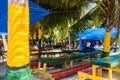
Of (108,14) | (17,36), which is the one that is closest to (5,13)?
(17,36)

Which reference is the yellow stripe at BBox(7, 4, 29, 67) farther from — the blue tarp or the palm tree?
the palm tree

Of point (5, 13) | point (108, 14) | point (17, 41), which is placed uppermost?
point (108, 14)

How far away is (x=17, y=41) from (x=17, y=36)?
0.06 meters

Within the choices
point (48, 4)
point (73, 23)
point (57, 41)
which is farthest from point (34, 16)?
point (57, 41)

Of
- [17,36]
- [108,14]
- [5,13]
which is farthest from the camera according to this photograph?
[108,14]

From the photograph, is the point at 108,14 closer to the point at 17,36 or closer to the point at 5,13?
the point at 5,13

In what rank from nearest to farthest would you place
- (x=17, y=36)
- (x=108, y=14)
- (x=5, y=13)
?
(x=17, y=36) → (x=5, y=13) → (x=108, y=14)

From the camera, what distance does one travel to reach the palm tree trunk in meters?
2.82

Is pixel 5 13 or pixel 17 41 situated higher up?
pixel 5 13

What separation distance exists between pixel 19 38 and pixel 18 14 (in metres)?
0.31

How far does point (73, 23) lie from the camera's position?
41.4 feet

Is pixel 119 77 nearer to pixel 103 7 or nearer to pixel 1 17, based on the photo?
pixel 103 7

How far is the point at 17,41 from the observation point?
281cm

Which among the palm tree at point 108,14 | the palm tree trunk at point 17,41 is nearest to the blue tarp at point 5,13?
the palm tree at point 108,14
